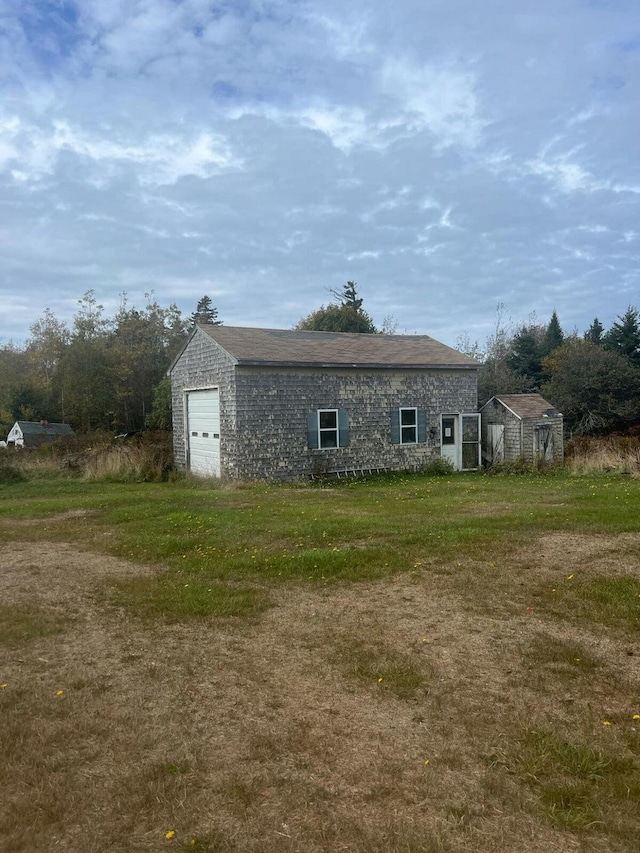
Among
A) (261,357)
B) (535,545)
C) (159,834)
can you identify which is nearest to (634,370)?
(261,357)

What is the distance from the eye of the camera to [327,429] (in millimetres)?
16984

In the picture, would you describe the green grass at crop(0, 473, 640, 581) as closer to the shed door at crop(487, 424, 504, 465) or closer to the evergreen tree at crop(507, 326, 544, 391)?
the shed door at crop(487, 424, 504, 465)

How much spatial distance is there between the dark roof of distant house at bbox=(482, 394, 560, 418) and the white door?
1210 millimetres

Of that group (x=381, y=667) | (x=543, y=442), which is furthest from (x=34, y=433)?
(x=381, y=667)

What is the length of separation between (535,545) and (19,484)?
13341 mm

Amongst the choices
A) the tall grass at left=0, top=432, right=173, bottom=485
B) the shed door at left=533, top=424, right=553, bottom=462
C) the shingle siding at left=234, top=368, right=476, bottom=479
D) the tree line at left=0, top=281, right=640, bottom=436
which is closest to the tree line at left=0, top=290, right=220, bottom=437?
the tree line at left=0, top=281, right=640, bottom=436

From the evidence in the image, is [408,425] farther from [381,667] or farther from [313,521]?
[381,667]

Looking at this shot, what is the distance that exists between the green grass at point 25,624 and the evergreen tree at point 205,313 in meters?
41.2

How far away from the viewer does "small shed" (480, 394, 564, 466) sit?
766 inches

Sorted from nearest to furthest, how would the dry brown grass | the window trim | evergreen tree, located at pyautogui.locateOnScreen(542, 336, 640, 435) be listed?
the dry brown grass, the window trim, evergreen tree, located at pyautogui.locateOnScreen(542, 336, 640, 435)

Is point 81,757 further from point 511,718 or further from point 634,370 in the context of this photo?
point 634,370

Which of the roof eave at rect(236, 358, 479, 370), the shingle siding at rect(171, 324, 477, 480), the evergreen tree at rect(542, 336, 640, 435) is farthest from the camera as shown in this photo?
the evergreen tree at rect(542, 336, 640, 435)

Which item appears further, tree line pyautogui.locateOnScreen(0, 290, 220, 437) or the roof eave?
tree line pyautogui.locateOnScreen(0, 290, 220, 437)

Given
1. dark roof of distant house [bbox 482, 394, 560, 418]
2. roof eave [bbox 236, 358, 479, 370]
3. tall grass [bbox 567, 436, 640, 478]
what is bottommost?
tall grass [bbox 567, 436, 640, 478]
